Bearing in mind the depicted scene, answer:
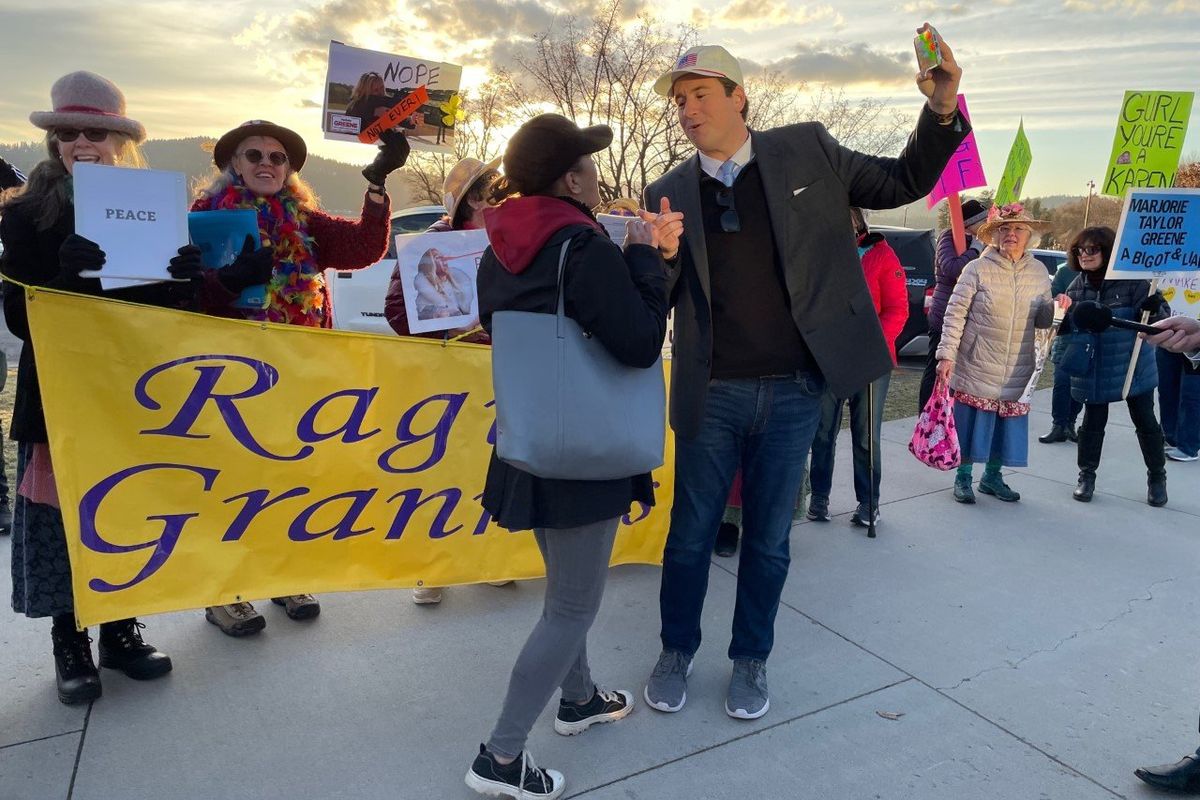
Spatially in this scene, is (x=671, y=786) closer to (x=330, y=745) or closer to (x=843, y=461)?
(x=330, y=745)

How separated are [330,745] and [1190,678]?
9.76 feet

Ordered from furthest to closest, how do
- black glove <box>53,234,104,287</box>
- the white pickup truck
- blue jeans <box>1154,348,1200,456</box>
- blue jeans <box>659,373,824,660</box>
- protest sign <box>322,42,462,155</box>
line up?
the white pickup truck < blue jeans <box>1154,348,1200,456</box> < protest sign <box>322,42,462,155</box> < blue jeans <box>659,373,824,660</box> < black glove <box>53,234,104,287</box>

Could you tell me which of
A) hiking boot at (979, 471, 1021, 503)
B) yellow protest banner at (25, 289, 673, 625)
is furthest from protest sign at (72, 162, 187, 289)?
hiking boot at (979, 471, 1021, 503)

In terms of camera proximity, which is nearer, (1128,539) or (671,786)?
(671,786)

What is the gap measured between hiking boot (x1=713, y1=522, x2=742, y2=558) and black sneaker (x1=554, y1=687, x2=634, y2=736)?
1.51m

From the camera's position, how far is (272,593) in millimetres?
2982

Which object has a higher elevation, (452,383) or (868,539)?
(452,383)

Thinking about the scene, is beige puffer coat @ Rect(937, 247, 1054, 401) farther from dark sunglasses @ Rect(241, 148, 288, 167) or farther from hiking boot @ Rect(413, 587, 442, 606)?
dark sunglasses @ Rect(241, 148, 288, 167)

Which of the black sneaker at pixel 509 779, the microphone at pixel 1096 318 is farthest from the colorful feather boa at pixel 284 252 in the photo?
the microphone at pixel 1096 318

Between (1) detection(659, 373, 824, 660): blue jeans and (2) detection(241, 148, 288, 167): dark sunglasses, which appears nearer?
(1) detection(659, 373, 824, 660): blue jeans

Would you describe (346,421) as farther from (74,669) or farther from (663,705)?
(663,705)

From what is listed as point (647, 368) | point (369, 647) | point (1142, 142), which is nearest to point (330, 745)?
point (369, 647)

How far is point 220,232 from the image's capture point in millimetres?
2777

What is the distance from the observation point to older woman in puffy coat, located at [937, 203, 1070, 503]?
15.8 ft
